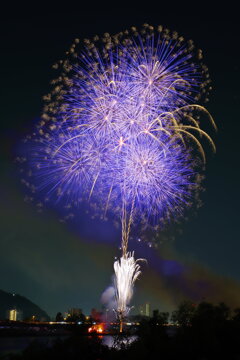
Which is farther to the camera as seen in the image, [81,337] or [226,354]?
[226,354]

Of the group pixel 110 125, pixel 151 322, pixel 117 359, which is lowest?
pixel 117 359

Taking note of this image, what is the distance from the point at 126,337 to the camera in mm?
20719

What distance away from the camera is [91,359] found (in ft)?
56.1

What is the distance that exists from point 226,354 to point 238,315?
552 inches

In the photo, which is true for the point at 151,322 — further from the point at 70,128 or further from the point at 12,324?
the point at 12,324

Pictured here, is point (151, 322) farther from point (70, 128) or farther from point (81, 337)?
point (70, 128)

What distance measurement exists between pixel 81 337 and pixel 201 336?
543 centimetres

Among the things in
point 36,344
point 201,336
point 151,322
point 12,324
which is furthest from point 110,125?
point 12,324

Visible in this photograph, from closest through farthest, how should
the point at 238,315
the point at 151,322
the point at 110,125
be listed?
1. the point at 151,322
2. the point at 238,315
3. the point at 110,125

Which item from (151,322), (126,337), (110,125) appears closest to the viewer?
(126,337)

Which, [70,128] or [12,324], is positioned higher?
[70,128]

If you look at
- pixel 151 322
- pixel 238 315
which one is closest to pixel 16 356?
pixel 151 322

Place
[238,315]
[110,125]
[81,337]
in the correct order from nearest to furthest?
[81,337]
[238,315]
[110,125]

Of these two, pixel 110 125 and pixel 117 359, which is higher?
pixel 110 125
